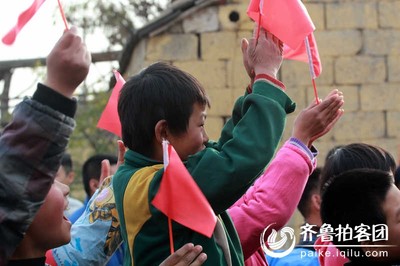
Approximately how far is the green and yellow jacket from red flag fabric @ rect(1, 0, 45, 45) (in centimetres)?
54

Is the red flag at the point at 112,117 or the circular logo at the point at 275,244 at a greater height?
the red flag at the point at 112,117

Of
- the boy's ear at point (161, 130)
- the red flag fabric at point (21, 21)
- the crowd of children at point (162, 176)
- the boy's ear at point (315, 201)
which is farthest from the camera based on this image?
the boy's ear at point (315, 201)

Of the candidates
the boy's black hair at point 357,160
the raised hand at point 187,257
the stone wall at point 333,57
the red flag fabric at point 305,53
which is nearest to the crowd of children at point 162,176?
the raised hand at point 187,257

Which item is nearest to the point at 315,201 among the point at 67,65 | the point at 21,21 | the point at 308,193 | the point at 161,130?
the point at 308,193

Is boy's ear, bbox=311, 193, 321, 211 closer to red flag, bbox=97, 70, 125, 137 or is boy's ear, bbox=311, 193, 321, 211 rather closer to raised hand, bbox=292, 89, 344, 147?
red flag, bbox=97, 70, 125, 137

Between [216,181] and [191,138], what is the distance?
0.22 meters

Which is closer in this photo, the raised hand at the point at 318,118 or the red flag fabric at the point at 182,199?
the red flag fabric at the point at 182,199

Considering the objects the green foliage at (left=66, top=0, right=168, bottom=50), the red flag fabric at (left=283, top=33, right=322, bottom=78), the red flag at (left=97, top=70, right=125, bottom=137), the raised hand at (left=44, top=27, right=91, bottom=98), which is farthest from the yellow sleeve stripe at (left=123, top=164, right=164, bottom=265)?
the green foliage at (left=66, top=0, right=168, bottom=50)

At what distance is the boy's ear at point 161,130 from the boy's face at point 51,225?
330 mm

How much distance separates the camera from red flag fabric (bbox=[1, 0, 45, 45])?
268cm

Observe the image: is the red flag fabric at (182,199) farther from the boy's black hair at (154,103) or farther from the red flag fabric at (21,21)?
the red flag fabric at (21,21)

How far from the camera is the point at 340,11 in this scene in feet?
33.0

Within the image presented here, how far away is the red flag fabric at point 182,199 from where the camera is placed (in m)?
2.70

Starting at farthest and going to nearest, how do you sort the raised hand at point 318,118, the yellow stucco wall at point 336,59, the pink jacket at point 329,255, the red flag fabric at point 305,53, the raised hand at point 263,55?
the yellow stucco wall at point 336,59, the pink jacket at point 329,255, the red flag fabric at point 305,53, the raised hand at point 318,118, the raised hand at point 263,55
